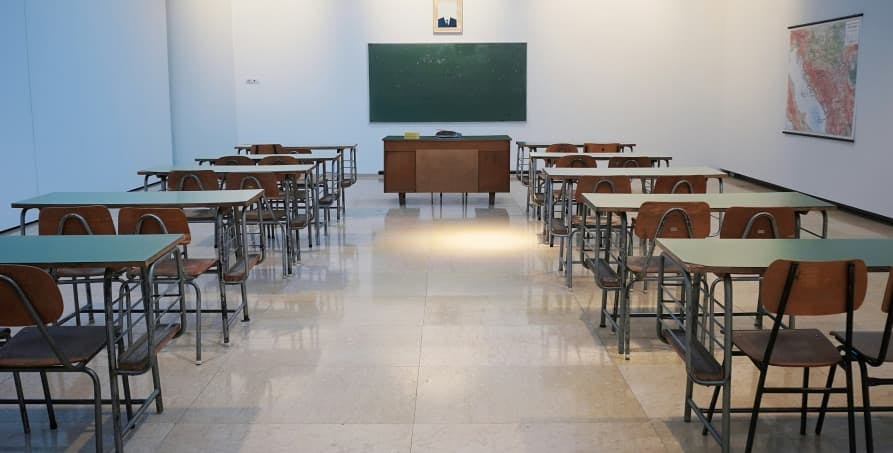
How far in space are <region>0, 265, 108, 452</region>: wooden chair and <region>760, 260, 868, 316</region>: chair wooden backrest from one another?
2.39 metres

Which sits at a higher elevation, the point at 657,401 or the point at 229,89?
the point at 229,89

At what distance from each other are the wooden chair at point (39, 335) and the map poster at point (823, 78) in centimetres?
818

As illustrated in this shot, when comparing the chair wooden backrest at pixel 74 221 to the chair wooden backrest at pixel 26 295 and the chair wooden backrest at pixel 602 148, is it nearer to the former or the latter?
the chair wooden backrest at pixel 26 295

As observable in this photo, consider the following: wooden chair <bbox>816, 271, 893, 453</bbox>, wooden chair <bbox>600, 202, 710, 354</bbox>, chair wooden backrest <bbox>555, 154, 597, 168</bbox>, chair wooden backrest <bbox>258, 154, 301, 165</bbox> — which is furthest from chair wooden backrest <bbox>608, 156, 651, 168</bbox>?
wooden chair <bbox>816, 271, 893, 453</bbox>

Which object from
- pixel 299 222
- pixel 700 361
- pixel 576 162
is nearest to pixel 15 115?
pixel 299 222

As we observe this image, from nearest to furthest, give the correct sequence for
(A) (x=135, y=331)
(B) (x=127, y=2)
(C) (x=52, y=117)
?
(A) (x=135, y=331) < (C) (x=52, y=117) < (B) (x=127, y=2)

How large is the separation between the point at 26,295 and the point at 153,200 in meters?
2.24

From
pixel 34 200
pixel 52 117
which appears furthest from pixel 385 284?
pixel 52 117

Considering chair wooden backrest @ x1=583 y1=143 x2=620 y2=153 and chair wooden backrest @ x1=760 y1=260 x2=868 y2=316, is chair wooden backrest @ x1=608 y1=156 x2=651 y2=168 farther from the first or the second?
chair wooden backrest @ x1=760 y1=260 x2=868 y2=316

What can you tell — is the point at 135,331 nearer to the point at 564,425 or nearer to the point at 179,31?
the point at 564,425

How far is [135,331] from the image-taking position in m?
4.86

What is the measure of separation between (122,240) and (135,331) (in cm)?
158

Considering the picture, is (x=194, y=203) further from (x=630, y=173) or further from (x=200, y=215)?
(x=630, y=173)

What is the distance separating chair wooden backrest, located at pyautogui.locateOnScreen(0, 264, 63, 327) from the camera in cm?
273
